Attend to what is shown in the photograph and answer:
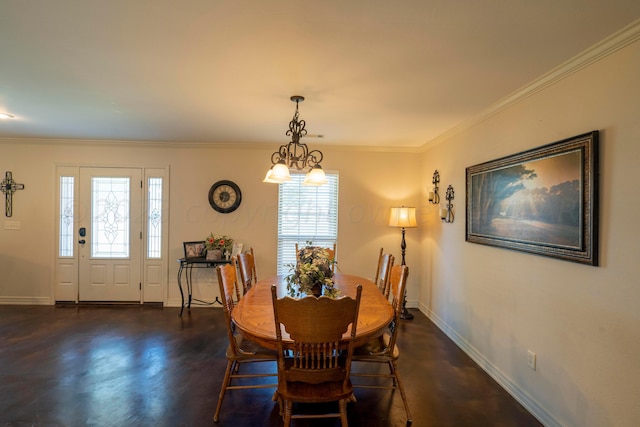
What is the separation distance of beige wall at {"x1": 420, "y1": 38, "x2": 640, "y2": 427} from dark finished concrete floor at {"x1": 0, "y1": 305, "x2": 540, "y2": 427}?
1.04 ft

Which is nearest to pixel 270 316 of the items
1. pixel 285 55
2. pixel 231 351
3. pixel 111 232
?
pixel 231 351

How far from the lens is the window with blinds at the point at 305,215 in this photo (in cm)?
456

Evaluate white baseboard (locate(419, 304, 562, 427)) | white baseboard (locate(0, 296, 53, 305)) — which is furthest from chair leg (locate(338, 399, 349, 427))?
white baseboard (locate(0, 296, 53, 305))

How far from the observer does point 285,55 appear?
76.5 inches

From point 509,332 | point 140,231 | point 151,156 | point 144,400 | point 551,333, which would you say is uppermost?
point 151,156

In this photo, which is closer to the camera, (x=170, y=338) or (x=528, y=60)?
(x=528, y=60)

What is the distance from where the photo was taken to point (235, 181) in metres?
4.54

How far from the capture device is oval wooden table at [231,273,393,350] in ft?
5.83

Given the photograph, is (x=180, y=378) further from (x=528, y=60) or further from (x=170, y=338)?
(x=528, y=60)

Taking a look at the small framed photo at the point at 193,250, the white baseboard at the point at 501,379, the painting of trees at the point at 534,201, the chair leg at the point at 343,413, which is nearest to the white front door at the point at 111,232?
the small framed photo at the point at 193,250

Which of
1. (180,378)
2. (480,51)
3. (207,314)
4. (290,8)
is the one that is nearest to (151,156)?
(207,314)

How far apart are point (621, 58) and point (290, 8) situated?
1.84 metres

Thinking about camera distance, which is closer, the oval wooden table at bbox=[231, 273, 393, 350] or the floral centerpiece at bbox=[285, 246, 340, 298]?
the oval wooden table at bbox=[231, 273, 393, 350]

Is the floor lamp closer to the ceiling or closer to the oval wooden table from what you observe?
the ceiling
